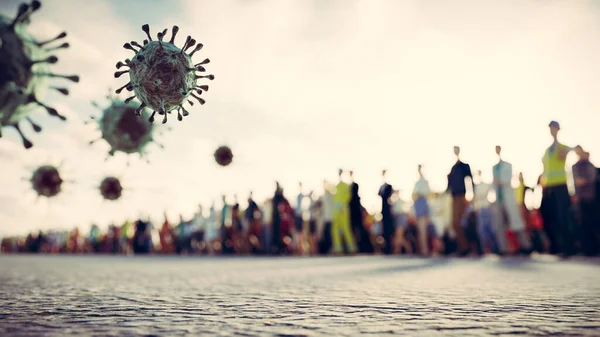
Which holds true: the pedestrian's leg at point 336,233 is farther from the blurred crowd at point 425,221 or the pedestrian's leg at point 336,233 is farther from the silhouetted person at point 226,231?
the silhouetted person at point 226,231

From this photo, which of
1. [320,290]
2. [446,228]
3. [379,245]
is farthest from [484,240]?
[320,290]

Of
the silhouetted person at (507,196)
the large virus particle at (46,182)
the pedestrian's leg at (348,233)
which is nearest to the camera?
the large virus particle at (46,182)

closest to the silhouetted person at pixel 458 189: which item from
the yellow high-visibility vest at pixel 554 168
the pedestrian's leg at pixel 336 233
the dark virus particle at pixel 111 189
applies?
the yellow high-visibility vest at pixel 554 168

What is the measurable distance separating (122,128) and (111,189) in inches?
76.1

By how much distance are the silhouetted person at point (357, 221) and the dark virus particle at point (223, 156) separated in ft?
27.0

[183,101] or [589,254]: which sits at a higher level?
[183,101]

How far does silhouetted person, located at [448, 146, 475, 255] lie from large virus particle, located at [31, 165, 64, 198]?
8952mm

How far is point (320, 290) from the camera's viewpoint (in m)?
4.71

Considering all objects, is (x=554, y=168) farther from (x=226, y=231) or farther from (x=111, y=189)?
(x=226, y=231)

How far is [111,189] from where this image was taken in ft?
19.4

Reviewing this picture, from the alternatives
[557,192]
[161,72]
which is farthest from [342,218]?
[161,72]

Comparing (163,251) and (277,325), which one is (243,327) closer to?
(277,325)

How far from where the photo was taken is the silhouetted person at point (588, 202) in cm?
980

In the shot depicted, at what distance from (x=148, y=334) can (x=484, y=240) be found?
1139 cm
